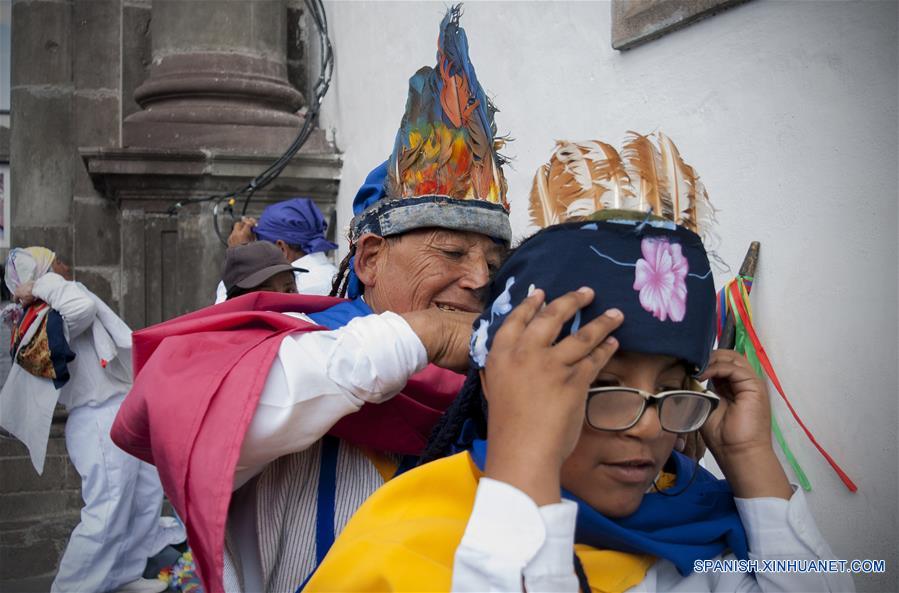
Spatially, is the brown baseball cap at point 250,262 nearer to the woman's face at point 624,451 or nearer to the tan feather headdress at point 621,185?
the tan feather headdress at point 621,185

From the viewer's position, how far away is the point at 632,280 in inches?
63.7

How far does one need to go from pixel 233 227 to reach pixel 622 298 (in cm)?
568

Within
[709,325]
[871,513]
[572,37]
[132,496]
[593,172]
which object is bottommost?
[132,496]

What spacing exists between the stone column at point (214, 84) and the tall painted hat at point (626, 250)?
551 centimetres

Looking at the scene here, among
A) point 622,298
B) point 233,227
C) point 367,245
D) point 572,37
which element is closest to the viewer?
point 622,298

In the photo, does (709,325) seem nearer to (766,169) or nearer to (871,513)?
(871,513)

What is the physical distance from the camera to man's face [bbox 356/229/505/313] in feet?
7.63

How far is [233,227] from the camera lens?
6926 mm

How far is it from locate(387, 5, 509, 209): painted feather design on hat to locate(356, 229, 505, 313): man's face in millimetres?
126

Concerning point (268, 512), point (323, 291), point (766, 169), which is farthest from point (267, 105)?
point (268, 512)

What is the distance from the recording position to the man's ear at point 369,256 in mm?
2445

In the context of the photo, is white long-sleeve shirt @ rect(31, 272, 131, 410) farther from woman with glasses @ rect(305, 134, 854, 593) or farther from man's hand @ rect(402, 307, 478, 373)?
woman with glasses @ rect(305, 134, 854, 593)

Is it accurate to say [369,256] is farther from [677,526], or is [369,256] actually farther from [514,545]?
[514,545]

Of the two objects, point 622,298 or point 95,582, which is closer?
point 622,298
